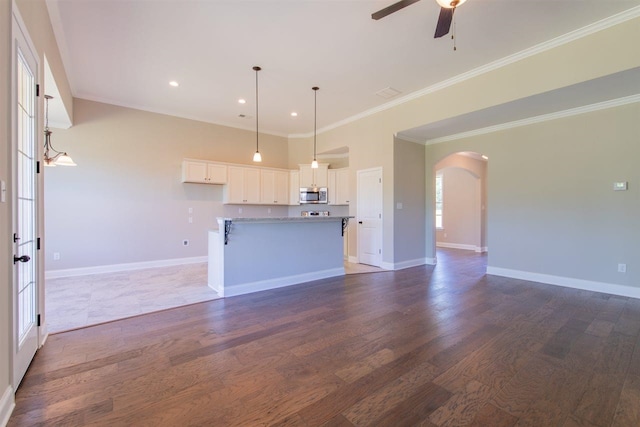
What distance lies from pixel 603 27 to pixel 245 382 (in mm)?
5052

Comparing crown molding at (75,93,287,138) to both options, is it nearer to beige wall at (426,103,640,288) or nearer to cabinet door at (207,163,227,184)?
cabinet door at (207,163,227,184)

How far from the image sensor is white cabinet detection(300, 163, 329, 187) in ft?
24.3

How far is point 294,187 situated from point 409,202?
Answer: 3.03 meters

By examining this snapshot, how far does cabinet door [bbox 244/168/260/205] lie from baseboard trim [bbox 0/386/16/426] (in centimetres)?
534

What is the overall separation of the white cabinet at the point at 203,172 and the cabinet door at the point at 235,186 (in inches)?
5.8

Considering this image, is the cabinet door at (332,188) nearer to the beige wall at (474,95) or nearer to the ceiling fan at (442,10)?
the beige wall at (474,95)

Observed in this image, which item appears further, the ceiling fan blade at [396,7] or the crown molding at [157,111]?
the crown molding at [157,111]

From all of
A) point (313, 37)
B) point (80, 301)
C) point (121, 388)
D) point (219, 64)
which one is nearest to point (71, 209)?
point (80, 301)

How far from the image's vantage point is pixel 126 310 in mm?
3414

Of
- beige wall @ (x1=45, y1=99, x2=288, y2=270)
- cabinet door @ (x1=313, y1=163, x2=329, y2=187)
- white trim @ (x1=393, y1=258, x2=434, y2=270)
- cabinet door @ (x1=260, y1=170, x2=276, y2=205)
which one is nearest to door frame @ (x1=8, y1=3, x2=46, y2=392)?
beige wall @ (x1=45, y1=99, x2=288, y2=270)

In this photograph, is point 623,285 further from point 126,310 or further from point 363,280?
point 126,310

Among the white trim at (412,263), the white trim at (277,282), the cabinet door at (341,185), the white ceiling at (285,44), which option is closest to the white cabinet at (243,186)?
the white ceiling at (285,44)

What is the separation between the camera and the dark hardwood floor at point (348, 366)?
1.70 metres

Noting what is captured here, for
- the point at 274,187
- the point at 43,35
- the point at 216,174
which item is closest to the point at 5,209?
the point at 43,35
